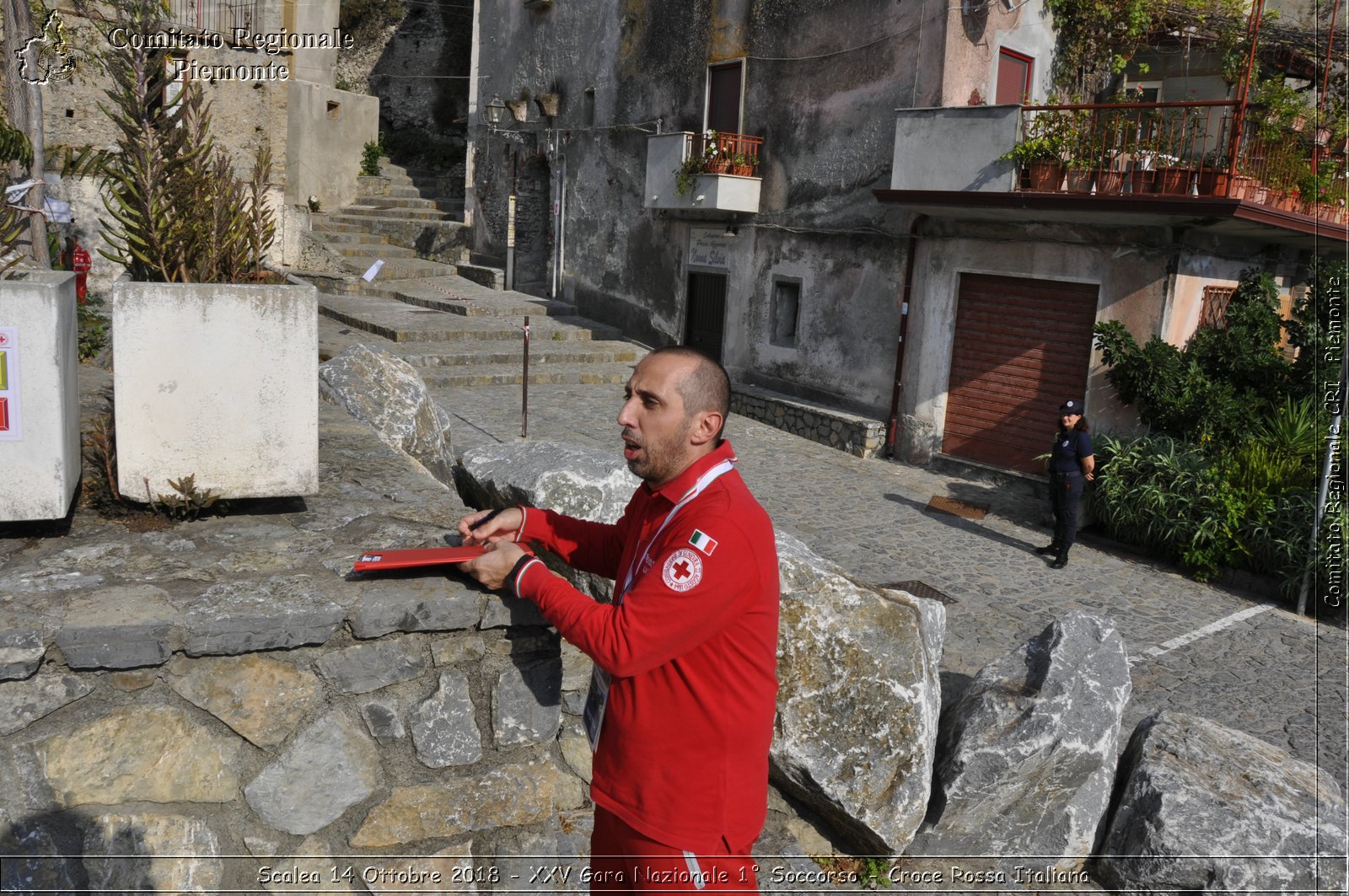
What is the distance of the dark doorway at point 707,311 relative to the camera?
17.2m

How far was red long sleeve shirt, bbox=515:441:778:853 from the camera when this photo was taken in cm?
231

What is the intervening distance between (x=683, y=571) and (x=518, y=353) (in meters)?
14.2

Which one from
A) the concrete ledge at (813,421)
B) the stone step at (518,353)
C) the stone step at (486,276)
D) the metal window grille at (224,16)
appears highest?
the metal window grille at (224,16)

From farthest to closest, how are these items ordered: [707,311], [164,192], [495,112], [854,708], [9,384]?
[495,112]
[707,311]
[854,708]
[164,192]
[9,384]

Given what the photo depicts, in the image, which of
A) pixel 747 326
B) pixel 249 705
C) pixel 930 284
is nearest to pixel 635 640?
pixel 249 705

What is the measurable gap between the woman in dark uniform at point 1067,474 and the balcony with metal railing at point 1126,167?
2532 mm

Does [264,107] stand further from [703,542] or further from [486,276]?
[703,542]

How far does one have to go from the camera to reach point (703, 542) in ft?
7.66

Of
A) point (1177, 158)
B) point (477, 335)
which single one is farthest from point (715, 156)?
point (1177, 158)

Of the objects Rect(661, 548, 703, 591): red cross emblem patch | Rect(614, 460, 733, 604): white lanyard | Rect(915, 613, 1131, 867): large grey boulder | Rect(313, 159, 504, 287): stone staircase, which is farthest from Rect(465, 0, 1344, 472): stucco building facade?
Rect(661, 548, 703, 591): red cross emblem patch

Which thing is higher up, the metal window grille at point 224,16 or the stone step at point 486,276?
the metal window grille at point 224,16

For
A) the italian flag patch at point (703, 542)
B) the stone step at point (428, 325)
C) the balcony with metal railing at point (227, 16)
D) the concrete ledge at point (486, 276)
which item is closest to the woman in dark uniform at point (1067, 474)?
the italian flag patch at point (703, 542)

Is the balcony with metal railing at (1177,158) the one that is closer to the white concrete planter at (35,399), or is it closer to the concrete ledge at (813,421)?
the concrete ledge at (813,421)

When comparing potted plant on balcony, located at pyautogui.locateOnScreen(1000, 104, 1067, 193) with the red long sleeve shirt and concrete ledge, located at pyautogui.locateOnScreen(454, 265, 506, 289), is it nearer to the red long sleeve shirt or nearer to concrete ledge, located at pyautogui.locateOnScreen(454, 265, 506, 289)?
the red long sleeve shirt
